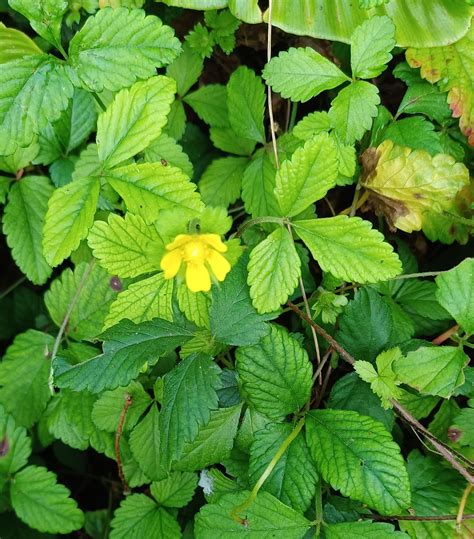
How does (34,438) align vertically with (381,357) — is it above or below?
below

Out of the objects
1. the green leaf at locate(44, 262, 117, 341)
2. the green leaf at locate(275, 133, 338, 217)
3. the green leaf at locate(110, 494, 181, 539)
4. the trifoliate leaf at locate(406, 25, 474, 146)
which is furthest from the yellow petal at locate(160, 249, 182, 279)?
the trifoliate leaf at locate(406, 25, 474, 146)

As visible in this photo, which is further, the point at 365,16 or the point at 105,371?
the point at 365,16

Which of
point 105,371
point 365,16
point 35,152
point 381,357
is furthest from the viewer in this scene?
point 35,152

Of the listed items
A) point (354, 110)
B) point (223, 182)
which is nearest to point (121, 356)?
point (223, 182)

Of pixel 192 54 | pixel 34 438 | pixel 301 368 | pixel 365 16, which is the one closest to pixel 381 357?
pixel 301 368

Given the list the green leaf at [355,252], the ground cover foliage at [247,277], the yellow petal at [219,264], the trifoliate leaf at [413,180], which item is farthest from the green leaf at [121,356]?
the trifoliate leaf at [413,180]

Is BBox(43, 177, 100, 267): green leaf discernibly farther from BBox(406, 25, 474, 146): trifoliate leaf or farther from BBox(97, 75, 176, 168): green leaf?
BBox(406, 25, 474, 146): trifoliate leaf

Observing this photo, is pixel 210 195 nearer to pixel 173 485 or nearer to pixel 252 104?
pixel 252 104

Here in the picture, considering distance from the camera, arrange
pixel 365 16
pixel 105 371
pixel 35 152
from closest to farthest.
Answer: pixel 105 371, pixel 365 16, pixel 35 152
